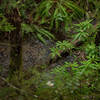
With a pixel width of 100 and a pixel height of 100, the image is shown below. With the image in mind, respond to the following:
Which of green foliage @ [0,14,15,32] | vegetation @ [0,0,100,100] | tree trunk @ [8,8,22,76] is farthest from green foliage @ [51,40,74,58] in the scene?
green foliage @ [0,14,15,32]

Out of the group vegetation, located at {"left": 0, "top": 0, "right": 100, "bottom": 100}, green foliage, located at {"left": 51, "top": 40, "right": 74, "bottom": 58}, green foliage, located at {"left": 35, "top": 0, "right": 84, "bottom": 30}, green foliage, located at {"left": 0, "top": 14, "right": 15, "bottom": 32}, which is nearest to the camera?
vegetation, located at {"left": 0, "top": 0, "right": 100, "bottom": 100}

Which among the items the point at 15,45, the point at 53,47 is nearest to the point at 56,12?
the point at 53,47

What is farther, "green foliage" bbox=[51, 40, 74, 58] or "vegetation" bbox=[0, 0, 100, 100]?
"green foliage" bbox=[51, 40, 74, 58]

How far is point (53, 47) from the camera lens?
264 cm

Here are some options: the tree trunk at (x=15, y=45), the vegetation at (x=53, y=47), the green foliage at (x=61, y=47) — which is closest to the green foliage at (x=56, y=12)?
the vegetation at (x=53, y=47)

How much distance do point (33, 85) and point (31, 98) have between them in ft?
1.04

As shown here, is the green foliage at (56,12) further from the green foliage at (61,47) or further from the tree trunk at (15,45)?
the green foliage at (61,47)

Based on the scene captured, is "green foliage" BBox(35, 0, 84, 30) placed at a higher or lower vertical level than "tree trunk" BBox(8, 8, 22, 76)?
higher

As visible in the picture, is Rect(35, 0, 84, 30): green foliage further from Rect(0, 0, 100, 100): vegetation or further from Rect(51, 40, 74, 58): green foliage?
Rect(51, 40, 74, 58): green foliage

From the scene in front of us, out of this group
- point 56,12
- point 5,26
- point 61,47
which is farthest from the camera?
point 56,12

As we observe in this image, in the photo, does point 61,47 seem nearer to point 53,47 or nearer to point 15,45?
point 53,47

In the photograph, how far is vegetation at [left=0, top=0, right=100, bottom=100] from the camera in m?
1.68

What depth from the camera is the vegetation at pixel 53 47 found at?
5.52 ft

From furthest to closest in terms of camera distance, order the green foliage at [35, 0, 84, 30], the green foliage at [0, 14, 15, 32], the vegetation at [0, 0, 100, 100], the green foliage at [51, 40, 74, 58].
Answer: the green foliage at [35, 0, 84, 30] → the green foliage at [0, 14, 15, 32] → the green foliage at [51, 40, 74, 58] → the vegetation at [0, 0, 100, 100]
